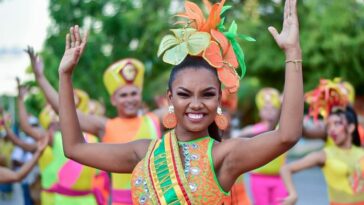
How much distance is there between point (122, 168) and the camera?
3742 millimetres

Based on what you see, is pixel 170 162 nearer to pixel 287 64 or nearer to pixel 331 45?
pixel 287 64

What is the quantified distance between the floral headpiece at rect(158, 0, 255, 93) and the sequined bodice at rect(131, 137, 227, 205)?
32 cm

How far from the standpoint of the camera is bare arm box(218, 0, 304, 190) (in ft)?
10.5

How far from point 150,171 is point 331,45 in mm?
20060

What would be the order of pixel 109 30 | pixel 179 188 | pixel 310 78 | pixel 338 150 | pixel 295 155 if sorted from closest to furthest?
pixel 179 188 < pixel 338 150 < pixel 109 30 < pixel 310 78 < pixel 295 155

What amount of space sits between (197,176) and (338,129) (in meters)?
3.37

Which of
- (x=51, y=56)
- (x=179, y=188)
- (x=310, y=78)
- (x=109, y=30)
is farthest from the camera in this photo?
(x=310, y=78)

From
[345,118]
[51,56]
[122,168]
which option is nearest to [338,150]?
[345,118]

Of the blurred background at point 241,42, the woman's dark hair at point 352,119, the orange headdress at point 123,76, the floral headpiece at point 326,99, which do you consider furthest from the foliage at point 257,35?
the woman's dark hair at point 352,119

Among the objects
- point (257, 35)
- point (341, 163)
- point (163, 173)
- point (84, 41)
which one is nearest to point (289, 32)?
point (163, 173)

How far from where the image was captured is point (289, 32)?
3244mm

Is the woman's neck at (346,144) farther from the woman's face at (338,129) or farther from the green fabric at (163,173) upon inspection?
the green fabric at (163,173)

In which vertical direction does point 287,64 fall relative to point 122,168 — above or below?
above

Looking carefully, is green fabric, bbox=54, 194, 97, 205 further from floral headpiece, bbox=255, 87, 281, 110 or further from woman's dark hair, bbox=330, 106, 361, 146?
floral headpiece, bbox=255, 87, 281, 110
